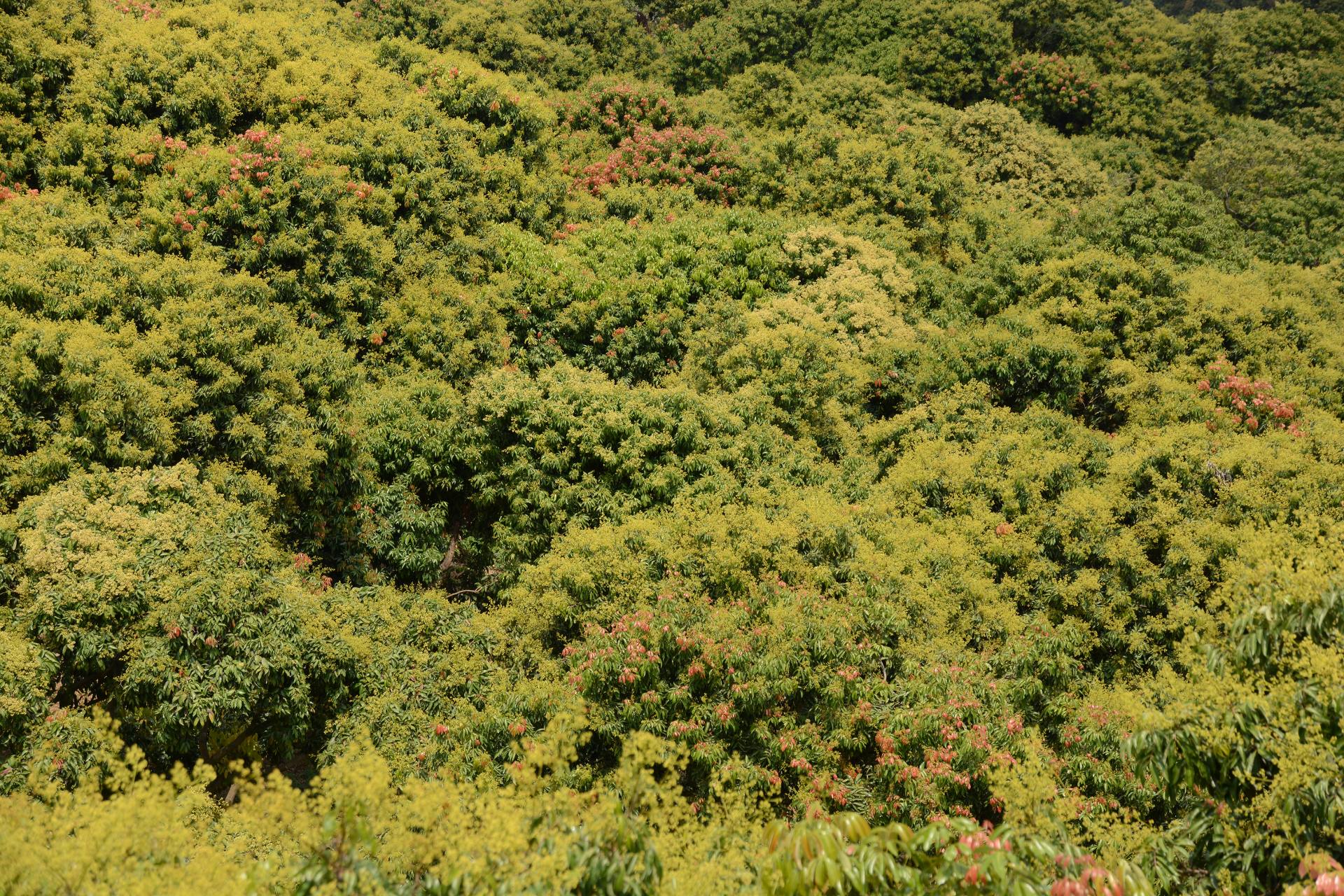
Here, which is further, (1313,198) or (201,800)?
(1313,198)

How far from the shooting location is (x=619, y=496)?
52.2 feet

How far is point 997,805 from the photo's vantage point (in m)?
10.8

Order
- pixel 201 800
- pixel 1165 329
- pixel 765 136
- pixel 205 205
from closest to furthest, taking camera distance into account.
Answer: pixel 201 800 → pixel 205 205 → pixel 1165 329 → pixel 765 136

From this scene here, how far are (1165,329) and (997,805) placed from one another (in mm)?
13298

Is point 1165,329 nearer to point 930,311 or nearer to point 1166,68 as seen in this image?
point 930,311

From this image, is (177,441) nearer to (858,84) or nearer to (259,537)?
(259,537)

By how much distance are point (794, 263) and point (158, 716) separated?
1819 centimetres

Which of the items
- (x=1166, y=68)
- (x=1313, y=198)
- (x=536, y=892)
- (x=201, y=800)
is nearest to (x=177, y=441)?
(x=201, y=800)

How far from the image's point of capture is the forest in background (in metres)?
7.43

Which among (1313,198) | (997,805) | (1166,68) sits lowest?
(997,805)

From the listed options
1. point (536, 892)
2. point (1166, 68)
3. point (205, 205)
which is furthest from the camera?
point (1166, 68)

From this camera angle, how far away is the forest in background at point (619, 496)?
7434 mm

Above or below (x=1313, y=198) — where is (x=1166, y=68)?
above

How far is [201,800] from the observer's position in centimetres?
1005
